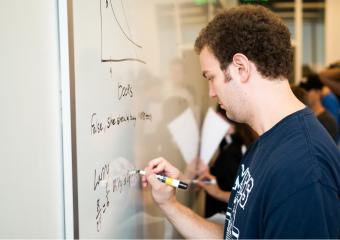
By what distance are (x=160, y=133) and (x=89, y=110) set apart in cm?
52

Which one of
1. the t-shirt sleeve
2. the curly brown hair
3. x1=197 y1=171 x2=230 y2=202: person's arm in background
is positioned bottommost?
x1=197 y1=171 x2=230 y2=202: person's arm in background

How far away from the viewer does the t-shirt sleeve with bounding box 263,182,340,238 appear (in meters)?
0.66

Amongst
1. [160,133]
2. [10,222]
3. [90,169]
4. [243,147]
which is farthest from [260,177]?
[243,147]

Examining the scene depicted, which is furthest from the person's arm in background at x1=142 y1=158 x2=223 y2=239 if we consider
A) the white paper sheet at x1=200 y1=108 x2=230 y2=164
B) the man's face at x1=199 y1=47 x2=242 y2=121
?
the white paper sheet at x1=200 y1=108 x2=230 y2=164

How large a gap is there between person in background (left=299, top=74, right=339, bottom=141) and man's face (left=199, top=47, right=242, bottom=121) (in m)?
1.11

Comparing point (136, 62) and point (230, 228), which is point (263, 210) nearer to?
point (230, 228)

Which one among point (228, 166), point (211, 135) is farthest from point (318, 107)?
point (211, 135)

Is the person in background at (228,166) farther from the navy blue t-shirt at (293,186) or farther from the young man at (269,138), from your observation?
the navy blue t-shirt at (293,186)

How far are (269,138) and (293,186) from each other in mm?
162

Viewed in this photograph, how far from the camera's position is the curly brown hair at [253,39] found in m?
0.87

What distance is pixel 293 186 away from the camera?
0.68 meters

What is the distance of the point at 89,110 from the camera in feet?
Answer: 2.71

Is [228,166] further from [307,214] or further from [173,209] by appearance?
[307,214]

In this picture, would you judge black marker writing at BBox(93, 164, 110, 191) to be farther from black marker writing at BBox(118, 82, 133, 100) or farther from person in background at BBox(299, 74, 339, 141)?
person in background at BBox(299, 74, 339, 141)
